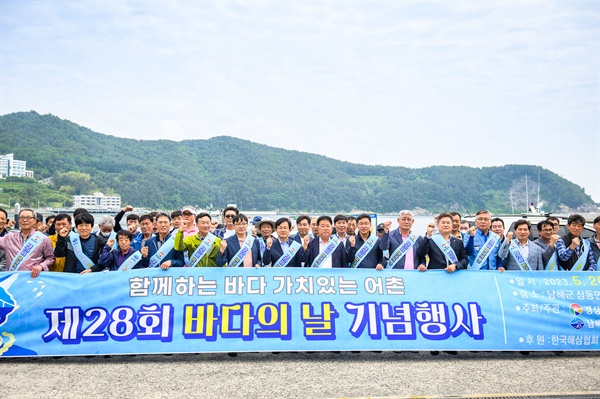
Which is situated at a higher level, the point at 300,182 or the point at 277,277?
the point at 300,182

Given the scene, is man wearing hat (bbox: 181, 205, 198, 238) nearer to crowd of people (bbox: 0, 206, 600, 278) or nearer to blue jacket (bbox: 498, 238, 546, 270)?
crowd of people (bbox: 0, 206, 600, 278)

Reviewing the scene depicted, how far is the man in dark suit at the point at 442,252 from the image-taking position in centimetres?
760

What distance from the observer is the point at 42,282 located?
6992 mm

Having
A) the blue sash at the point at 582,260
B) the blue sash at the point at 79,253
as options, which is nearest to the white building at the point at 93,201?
the blue sash at the point at 79,253

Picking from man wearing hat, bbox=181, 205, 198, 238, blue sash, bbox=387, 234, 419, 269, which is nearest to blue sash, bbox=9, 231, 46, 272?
man wearing hat, bbox=181, 205, 198, 238

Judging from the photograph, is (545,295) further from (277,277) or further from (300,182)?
(300,182)

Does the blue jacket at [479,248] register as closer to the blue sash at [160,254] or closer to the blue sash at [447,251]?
the blue sash at [447,251]

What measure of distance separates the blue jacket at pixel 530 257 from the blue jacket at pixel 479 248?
0.09 meters

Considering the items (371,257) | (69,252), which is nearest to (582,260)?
(371,257)

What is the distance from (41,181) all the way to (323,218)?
11925 centimetres

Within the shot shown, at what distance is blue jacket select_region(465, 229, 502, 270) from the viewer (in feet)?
26.1

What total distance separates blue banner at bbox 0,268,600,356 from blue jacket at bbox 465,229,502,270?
1.87 feet

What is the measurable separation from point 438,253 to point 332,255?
149 centimetres

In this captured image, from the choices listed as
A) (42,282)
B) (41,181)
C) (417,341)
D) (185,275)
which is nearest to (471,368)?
(417,341)
